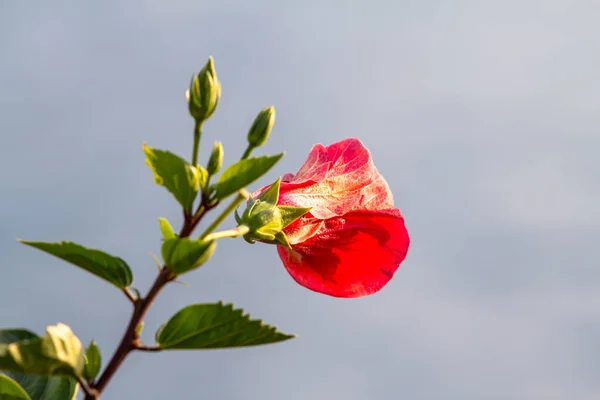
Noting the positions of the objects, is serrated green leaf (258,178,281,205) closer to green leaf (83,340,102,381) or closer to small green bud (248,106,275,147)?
small green bud (248,106,275,147)

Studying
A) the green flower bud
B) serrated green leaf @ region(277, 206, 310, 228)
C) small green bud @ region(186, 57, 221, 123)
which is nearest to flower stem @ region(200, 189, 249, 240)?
small green bud @ region(186, 57, 221, 123)

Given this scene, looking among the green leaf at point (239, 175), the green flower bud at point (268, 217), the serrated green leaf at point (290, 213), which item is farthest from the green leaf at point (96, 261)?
the serrated green leaf at point (290, 213)

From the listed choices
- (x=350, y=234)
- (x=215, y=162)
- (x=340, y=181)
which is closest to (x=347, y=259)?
(x=350, y=234)

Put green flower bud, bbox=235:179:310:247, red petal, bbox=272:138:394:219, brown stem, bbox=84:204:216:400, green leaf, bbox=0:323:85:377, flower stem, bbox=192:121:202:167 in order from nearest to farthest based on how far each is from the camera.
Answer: green leaf, bbox=0:323:85:377, brown stem, bbox=84:204:216:400, flower stem, bbox=192:121:202:167, green flower bud, bbox=235:179:310:247, red petal, bbox=272:138:394:219

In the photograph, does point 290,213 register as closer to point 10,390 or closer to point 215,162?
point 215,162

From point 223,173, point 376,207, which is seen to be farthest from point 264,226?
point 376,207

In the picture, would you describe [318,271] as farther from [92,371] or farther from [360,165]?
[92,371]
